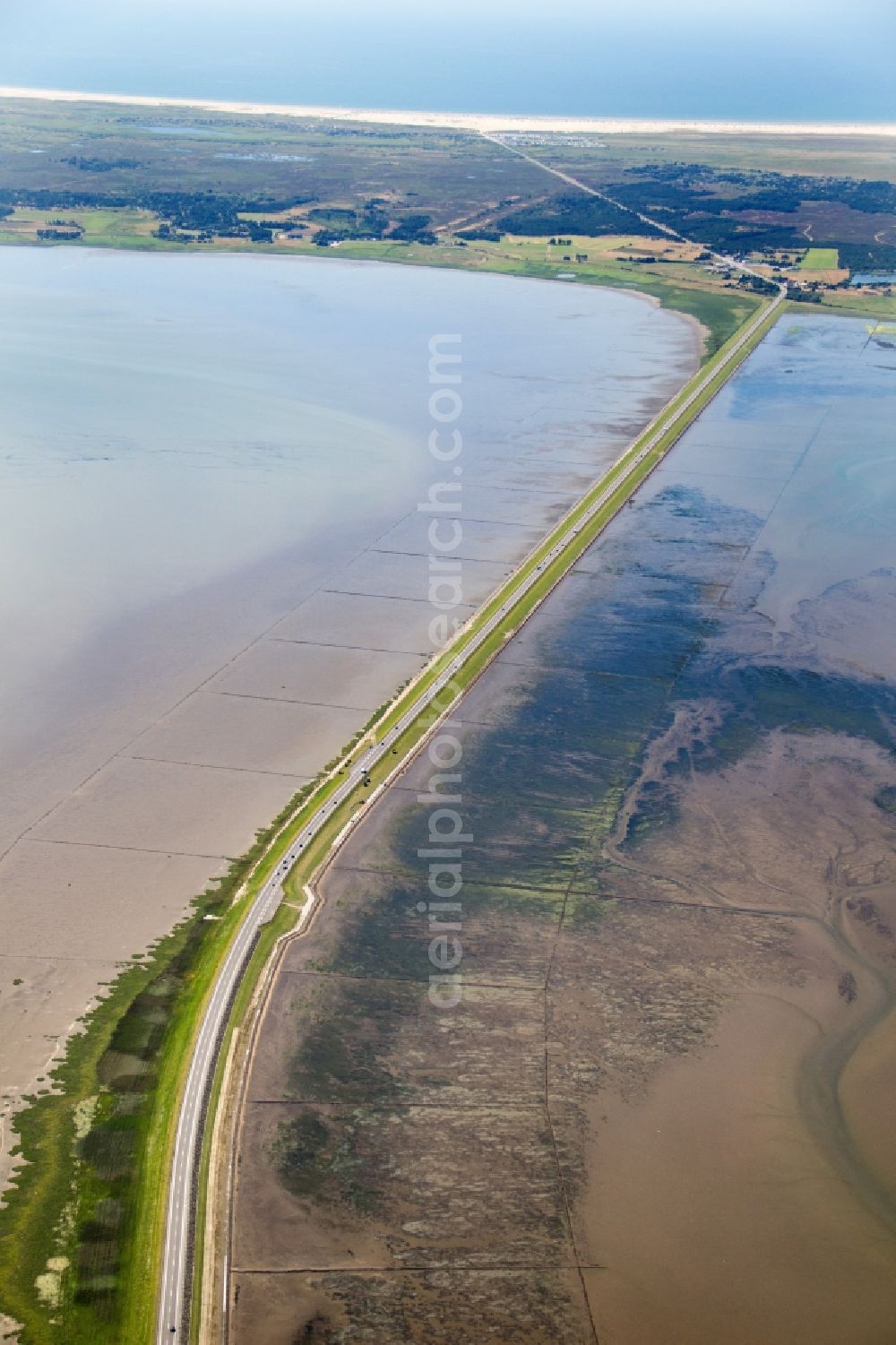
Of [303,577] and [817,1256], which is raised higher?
[303,577]

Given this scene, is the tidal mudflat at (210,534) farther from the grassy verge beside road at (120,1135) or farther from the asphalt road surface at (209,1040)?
the asphalt road surface at (209,1040)

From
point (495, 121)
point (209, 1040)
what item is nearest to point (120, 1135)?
point (209, 1040)

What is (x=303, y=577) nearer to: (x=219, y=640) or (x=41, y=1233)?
(x=219, y=640)

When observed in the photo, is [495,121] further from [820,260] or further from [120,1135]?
[120,1135]

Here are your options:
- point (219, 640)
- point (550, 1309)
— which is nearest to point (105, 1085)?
point (550, 1309)

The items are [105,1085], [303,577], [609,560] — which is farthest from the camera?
[609,560]

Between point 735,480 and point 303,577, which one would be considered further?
point 735,480

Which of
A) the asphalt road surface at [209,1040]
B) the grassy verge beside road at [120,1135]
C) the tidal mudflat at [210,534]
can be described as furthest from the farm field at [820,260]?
the grassy verge beside road at [120,1135]
